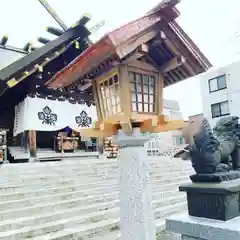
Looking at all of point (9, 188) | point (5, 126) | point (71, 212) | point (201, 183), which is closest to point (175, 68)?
point (201, 183)

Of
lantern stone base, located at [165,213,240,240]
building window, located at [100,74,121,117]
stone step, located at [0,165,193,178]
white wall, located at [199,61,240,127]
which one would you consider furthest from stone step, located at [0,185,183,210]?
white wall, located at [199,61,240,127]

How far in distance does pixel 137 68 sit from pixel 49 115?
28.4ft

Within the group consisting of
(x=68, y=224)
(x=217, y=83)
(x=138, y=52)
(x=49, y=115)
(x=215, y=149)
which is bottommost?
(x=68, y=224)

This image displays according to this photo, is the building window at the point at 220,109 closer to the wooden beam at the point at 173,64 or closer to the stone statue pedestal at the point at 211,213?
the wooden beam at the point at 173,64

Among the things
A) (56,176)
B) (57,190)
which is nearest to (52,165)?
(56,176)

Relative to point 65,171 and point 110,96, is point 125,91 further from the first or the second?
point 65,171

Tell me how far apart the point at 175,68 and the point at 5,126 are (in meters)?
10.3

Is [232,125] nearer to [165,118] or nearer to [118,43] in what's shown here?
[165,118]

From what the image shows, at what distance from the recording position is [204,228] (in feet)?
6.64

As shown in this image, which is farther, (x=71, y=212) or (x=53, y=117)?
(x=53, y=117)

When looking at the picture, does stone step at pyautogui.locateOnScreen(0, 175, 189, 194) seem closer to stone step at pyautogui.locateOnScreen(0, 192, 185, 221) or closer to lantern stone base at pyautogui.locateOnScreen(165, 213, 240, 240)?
stone step at pyautogui.locateOnScreen(0, 192, 185, 221)

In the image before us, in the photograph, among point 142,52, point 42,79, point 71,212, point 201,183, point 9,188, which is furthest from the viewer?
point 42,79

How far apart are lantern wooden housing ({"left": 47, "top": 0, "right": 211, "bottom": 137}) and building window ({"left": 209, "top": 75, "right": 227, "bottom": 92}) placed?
18765mm

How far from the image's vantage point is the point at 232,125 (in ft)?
7.82
